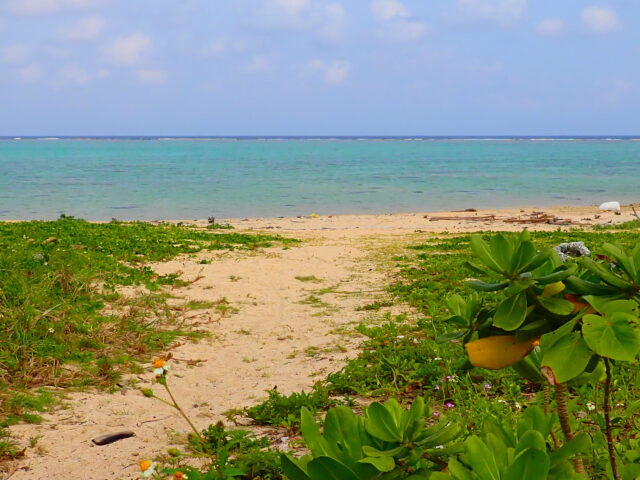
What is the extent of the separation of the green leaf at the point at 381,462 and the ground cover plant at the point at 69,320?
3.72 m

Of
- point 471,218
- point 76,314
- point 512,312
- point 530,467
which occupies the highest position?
point 512,312

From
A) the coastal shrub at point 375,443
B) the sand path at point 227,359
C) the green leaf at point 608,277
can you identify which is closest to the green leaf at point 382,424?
the coastal shrub at point 375,443

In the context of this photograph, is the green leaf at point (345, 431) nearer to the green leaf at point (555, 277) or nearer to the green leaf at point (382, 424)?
the green leaf at point (382, 424)

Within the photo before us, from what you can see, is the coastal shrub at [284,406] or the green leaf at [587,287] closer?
the green leaf at [587,287]

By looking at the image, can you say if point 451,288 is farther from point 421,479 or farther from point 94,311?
point 421,479

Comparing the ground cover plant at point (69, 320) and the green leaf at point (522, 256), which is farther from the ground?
the green leaf at point (522, 256)

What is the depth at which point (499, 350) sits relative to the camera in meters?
1.32

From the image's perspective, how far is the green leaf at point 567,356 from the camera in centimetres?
118

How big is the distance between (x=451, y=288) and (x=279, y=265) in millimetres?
3722

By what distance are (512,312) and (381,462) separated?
401 millimetres

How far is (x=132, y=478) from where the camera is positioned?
151 inches

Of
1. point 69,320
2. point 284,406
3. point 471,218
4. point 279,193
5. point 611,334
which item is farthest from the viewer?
point 279,193

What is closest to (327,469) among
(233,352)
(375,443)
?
(375,443)

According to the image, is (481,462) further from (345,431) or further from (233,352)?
(233,352)
